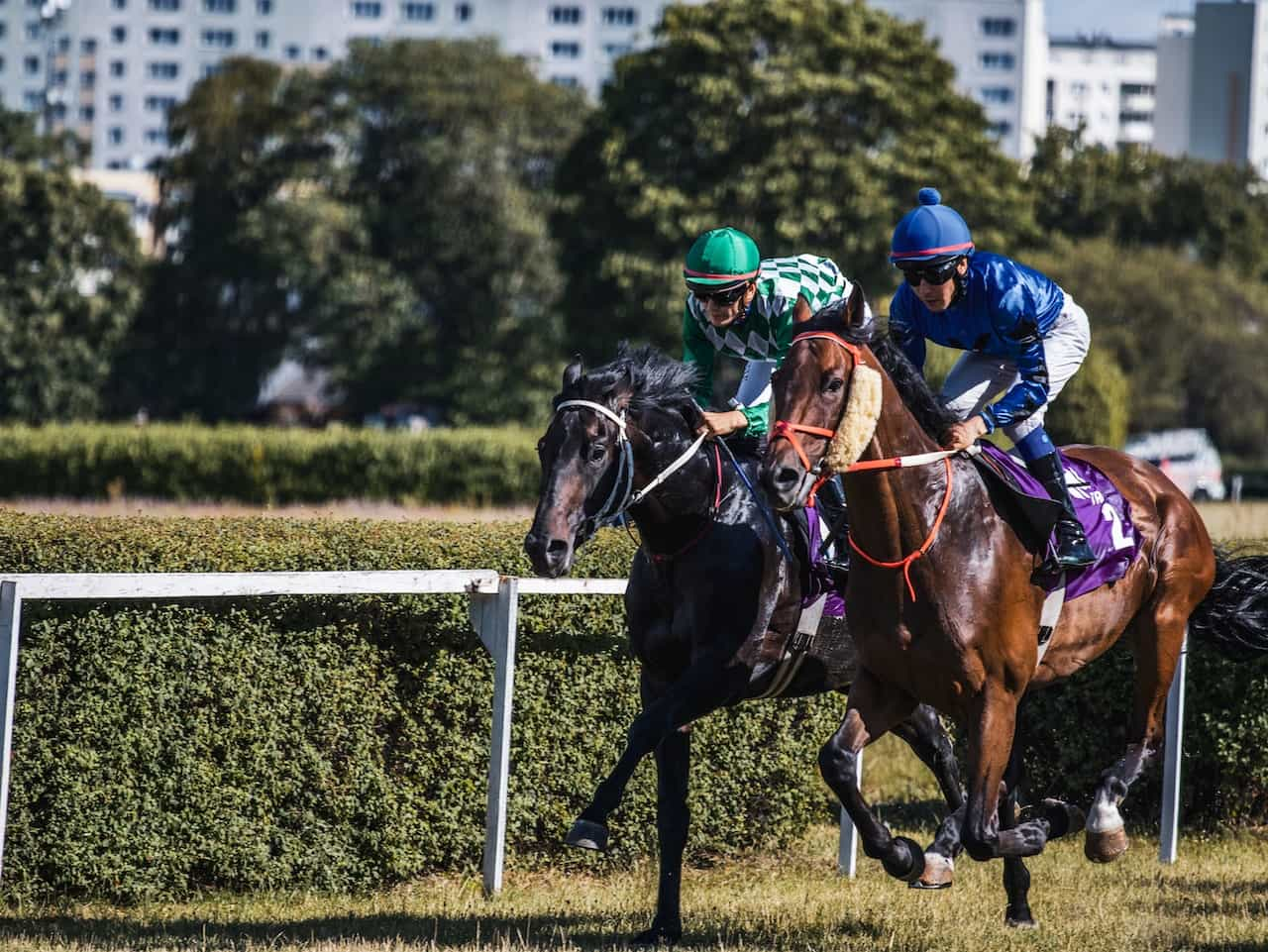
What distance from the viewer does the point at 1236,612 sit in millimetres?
7207

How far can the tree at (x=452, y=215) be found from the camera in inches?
1903

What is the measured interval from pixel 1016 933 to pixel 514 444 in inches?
775

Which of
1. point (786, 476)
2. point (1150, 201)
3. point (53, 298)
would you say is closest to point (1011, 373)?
point (786, 476)

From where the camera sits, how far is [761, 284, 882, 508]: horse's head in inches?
187

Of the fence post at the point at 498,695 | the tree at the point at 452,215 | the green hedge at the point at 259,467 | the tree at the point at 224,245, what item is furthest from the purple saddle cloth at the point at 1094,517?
the tree at the point at 224,245

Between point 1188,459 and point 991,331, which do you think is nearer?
point 991,331

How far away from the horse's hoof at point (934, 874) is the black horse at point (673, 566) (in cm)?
6

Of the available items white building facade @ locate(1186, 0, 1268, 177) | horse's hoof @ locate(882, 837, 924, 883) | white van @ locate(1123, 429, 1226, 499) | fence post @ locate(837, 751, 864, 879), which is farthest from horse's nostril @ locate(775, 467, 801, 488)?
white building facade @ locate(1186, 0, 1268, 177)

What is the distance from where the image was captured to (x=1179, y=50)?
10288cm

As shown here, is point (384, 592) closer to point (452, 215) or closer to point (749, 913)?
point (749, 913)

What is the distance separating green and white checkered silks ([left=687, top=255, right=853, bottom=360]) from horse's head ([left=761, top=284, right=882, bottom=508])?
962mm

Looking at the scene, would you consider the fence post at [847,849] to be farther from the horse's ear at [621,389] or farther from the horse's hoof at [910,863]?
the horse's ear at [621,389]

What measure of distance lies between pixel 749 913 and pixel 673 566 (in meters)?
1.54

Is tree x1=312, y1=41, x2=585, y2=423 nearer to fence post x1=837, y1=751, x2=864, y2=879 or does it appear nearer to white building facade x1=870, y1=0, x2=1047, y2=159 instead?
fence post x1=837, y1=751, x2=864, y2=879
